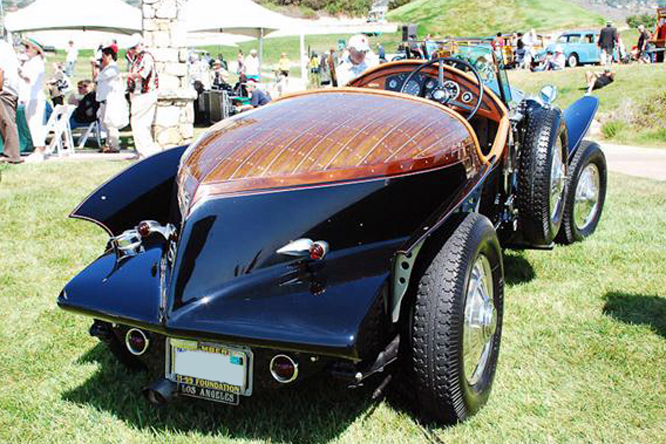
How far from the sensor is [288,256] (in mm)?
2635

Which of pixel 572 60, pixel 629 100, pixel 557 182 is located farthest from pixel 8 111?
pixel 572 60

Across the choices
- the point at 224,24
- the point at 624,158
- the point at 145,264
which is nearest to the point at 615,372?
A: the point at 145,264

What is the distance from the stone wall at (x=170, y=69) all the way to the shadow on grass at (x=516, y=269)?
6.90 metres

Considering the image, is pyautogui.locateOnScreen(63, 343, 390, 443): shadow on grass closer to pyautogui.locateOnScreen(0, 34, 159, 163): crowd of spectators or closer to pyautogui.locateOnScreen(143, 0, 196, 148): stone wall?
pyautogui.locateOnScreen(0, 34, 159, 163): crowd of spectators

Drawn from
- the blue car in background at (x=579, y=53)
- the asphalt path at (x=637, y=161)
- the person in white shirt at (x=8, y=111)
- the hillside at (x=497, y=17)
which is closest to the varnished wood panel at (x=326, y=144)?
the asphalt path at (x=637, y=161)

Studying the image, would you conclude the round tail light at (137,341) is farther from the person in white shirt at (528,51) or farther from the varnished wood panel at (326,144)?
the person in white shirt at (528,51)

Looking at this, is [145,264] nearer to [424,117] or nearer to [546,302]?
→ [424,117]

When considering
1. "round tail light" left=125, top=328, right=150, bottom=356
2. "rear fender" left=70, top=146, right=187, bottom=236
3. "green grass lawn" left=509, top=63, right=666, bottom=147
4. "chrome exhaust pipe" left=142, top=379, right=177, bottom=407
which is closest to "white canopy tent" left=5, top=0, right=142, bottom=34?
"green grass lawn" left=509, top=63, right=666, bottom=147

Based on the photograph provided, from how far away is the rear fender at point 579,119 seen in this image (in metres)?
5.16

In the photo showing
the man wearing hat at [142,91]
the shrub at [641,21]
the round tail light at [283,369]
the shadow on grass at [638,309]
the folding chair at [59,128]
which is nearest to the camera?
the round tail light at [283,369]

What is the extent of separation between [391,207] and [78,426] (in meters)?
1.55

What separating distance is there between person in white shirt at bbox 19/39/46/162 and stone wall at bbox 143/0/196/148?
65.7 inches

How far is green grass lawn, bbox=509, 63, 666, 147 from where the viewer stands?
13852 mm

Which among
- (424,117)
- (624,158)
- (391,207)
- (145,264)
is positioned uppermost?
(424,117)
